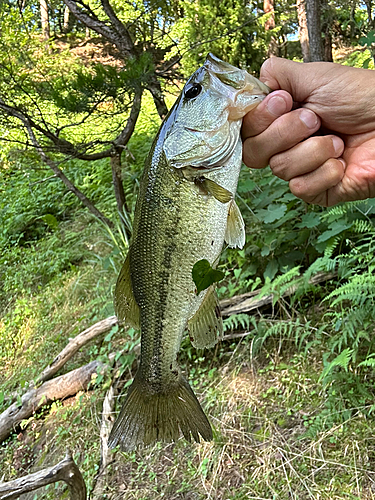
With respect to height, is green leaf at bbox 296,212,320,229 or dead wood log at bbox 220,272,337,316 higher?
green leaf at bbox 296,212,320,229

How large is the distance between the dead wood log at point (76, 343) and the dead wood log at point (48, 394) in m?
0.12

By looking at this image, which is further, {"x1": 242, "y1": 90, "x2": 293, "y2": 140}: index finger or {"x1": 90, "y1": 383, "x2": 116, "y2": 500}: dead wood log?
{"x1": 90, "y1": 383, "x2": 116, "y2": 500}: dead wood log

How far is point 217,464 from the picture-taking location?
265 centimetres

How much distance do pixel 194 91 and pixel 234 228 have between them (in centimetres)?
47

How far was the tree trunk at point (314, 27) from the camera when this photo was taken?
5.61 meters

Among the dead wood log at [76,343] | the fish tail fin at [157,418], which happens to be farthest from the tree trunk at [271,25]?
the fish tail fin at [157,418]

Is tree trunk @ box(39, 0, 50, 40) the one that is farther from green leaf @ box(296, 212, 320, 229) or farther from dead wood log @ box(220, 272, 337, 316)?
green leaf @ box(296, 212, 320, 229)

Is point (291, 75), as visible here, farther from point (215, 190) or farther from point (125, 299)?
point (125, 299)

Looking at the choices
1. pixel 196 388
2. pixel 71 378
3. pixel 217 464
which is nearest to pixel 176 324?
pixel 217 464

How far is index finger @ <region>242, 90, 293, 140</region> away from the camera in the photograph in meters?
1.41

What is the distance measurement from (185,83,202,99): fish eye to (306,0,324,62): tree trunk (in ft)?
17.6

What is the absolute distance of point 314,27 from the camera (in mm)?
5676

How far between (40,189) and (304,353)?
6.67 m

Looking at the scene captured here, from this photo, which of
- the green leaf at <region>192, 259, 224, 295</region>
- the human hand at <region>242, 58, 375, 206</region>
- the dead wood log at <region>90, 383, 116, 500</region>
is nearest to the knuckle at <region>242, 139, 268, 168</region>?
the human hand at <region>242, 58, 375, 206</region>
